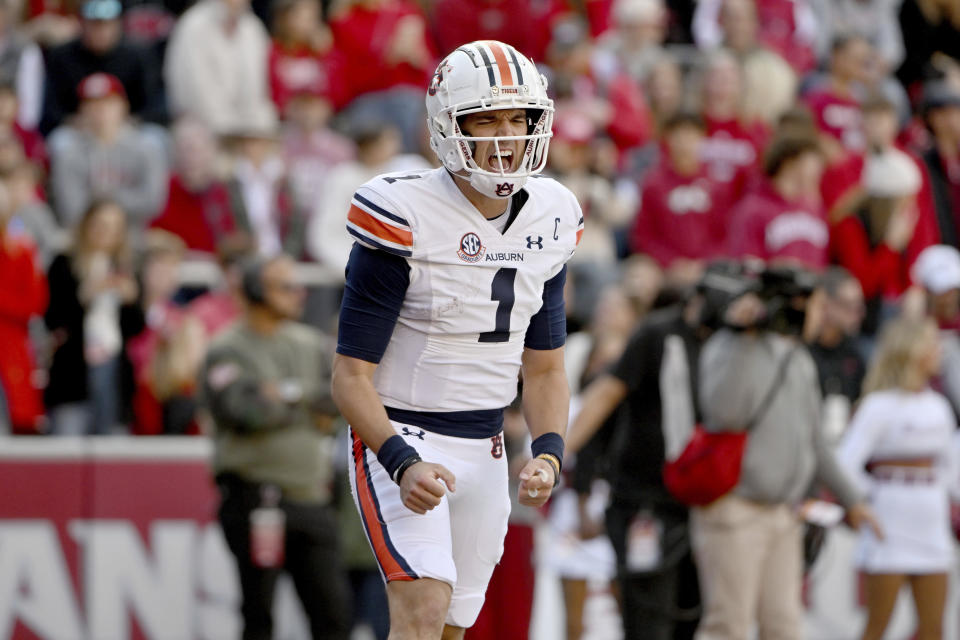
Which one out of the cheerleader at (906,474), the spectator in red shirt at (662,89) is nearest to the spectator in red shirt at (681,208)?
the spectator in red shirt at (662,89)

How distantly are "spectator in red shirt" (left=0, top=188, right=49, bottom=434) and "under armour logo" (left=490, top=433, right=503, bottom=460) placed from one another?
5136 mm

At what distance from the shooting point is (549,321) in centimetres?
539

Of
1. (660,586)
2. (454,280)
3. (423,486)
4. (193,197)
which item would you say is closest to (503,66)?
(454,280)

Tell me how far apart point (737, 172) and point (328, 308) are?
11.7 feet

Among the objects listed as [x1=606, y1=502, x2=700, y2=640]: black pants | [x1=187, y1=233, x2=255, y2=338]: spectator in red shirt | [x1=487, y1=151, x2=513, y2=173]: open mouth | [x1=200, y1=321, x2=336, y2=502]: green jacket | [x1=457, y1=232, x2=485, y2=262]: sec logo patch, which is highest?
[x1=487, y1=151, x2=513, y2=173]: open mouth

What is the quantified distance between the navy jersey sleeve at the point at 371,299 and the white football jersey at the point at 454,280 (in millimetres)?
49

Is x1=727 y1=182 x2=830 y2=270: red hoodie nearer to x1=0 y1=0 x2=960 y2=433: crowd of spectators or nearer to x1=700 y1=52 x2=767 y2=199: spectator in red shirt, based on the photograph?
x1=0 y1=0 x2=960 y2=433: crowd of spectators

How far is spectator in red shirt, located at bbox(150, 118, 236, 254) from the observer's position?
11.3m

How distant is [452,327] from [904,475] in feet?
15.4

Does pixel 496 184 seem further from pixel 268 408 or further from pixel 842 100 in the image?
pixel 842 100

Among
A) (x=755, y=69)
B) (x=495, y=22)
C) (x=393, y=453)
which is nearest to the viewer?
(x=393, y=453)

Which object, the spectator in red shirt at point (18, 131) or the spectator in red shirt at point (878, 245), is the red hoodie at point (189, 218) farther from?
the spectator in red shirt at point (878, 245)

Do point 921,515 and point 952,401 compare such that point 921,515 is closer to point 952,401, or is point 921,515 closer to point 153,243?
point 952,401

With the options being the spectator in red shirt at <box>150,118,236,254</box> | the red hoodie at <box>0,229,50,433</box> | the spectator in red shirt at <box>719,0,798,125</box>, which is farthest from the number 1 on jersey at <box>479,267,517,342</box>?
the spectator in red shirt at <box>719,0,798,125</box>
